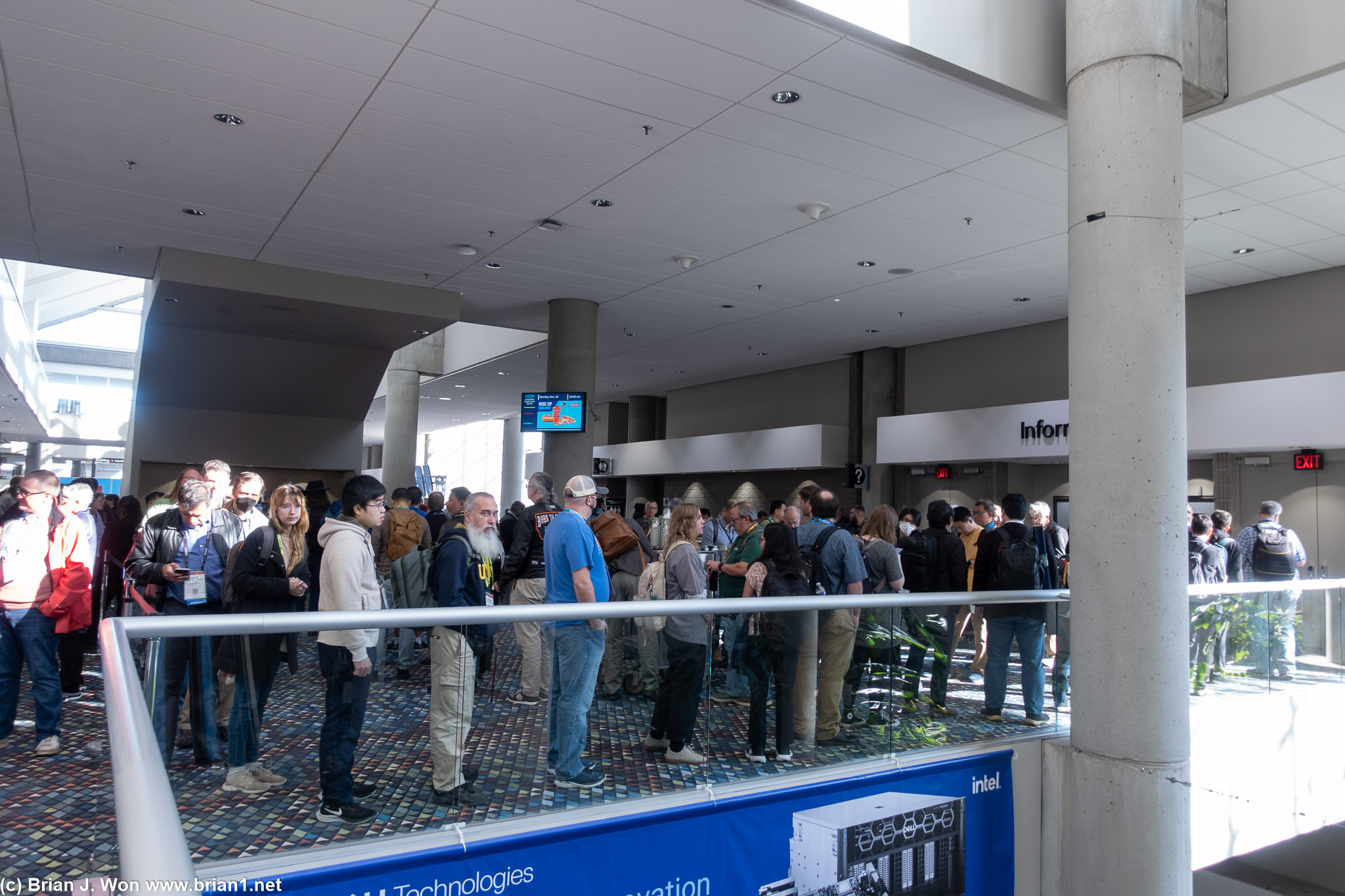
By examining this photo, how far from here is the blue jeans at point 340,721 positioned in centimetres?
319

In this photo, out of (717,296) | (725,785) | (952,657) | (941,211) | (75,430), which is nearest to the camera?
(725,785)

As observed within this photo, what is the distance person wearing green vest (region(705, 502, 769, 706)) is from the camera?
4105 mm

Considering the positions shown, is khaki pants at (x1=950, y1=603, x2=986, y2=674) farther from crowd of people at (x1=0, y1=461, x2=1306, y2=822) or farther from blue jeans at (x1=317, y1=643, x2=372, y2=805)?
blue jeans at (x1=317, y1=643, x2=372, y2=805)

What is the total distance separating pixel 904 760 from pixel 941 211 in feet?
18.7

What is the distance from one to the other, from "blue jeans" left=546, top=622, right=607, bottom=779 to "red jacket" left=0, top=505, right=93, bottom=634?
3.30 m

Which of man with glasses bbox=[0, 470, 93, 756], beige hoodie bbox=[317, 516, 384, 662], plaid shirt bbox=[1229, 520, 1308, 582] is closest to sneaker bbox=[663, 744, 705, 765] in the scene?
beige hoodie bbox=[317, 516, 384, 662]

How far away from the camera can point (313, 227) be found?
9.29m

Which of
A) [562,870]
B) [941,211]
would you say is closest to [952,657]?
[562,870]

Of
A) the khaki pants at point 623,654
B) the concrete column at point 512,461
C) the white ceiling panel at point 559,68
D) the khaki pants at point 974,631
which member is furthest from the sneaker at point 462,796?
the concrete column at point 512,461

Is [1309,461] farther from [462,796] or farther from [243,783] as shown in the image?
[243,783]

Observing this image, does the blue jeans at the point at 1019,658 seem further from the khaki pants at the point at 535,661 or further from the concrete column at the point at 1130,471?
the khaki pants at the point at 535,661

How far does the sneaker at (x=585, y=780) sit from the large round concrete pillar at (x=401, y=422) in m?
16.0

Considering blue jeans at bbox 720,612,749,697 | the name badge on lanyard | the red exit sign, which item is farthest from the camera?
the red exit sign

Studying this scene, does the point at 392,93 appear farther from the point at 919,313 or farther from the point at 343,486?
the point at 919,313
